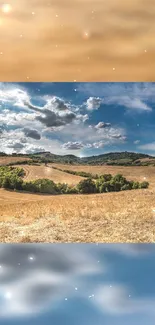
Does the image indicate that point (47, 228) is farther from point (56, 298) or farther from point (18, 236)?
point (56, 298)

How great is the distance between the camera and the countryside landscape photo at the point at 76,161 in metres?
5.12

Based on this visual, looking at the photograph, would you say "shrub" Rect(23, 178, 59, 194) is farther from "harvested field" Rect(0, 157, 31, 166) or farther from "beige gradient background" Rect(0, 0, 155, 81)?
"beige gradient background" Rect(0, 0, 155, 81)

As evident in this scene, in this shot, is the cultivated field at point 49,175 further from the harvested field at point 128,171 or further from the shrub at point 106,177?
the shrub at point 106,177

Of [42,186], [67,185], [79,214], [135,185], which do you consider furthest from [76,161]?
[135,185]

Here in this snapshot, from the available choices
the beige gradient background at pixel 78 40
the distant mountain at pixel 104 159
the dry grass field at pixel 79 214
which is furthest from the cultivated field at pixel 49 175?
the beige gradient background at pixel 78 40

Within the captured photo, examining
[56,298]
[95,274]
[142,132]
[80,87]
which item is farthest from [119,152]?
[56,298]

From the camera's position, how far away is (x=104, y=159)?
5.19 metres

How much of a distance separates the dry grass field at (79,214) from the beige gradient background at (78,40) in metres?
0.97

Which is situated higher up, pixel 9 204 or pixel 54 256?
pixel 9 204

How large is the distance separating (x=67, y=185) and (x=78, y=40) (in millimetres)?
1633

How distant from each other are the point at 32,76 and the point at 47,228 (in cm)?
153

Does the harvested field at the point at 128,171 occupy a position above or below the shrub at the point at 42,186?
above

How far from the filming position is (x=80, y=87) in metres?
5.20

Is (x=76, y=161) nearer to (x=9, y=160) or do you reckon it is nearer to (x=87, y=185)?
(x=87, y=185)
